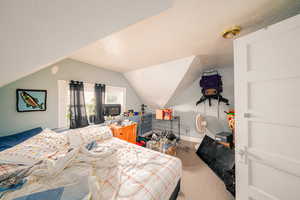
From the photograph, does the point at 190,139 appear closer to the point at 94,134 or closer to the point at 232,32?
the point at 94,134

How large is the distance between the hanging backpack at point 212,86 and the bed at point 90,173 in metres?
2.53

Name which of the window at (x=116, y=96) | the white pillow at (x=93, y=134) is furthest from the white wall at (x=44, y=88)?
the white pillow at (x=93, y=134)

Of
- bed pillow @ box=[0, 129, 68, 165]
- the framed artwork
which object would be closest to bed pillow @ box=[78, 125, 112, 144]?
bed pillow @ box=[0, 129, 68, 165]

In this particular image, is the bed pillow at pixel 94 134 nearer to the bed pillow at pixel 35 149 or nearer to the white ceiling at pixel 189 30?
the bed pillow at pixel 35 149

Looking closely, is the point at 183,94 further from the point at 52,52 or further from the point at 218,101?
the point at 52,52

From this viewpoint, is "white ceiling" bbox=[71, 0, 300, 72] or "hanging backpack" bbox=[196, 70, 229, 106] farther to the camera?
"hanging backpack" bbox=[196, 70, 229, 106]

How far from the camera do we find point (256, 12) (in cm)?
113

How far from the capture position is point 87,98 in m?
2.75

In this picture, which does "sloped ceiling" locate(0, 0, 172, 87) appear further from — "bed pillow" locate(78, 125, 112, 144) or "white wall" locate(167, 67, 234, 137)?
→ "white wall" locate(167, 67, 234, 137)

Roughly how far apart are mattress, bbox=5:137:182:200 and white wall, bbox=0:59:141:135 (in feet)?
4.67

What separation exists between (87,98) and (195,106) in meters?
3.57

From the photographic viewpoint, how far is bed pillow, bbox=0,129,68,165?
114 cm

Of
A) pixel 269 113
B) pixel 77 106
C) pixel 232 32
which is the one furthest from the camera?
pixel 77 106

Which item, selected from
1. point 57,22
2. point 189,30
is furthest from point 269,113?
point 57,22
